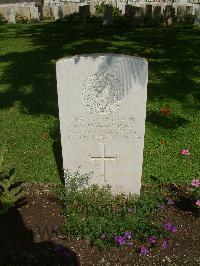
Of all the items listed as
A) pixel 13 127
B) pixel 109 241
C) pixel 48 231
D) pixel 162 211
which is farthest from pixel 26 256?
pixel 13 127

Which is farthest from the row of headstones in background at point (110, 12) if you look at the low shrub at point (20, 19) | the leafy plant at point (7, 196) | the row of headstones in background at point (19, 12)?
the leafy plant at point (7, 196)

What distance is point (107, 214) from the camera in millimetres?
4887

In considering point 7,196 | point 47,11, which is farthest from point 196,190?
point 47,11

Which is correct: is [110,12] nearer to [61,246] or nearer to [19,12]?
[19,12]

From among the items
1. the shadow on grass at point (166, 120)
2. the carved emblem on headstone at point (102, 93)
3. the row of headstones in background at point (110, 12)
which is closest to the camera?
the carved emblem on headstone at point (102, 93)

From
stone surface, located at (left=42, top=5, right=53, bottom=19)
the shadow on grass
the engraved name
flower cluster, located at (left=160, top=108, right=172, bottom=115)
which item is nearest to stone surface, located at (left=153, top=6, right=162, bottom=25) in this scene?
stone surface, located at (left=42, top=5, right=53, bottom=19)

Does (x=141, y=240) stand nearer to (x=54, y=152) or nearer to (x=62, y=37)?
(x=54, y=152)

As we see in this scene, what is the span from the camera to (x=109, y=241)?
15.0ft

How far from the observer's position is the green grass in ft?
20.5

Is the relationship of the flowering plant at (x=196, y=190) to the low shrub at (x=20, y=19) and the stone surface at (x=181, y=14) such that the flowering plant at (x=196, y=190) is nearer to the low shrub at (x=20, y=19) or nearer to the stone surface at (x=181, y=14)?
the stone surface at (x=181, y=14)

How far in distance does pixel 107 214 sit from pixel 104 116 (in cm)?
117

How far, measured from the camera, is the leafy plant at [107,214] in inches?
182

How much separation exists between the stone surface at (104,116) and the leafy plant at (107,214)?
0.62 feet

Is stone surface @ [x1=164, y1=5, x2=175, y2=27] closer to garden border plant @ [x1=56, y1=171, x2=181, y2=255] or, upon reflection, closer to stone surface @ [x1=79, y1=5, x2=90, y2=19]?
stone surface @ [x1=79, y1=5, x2=90, y2=19]
